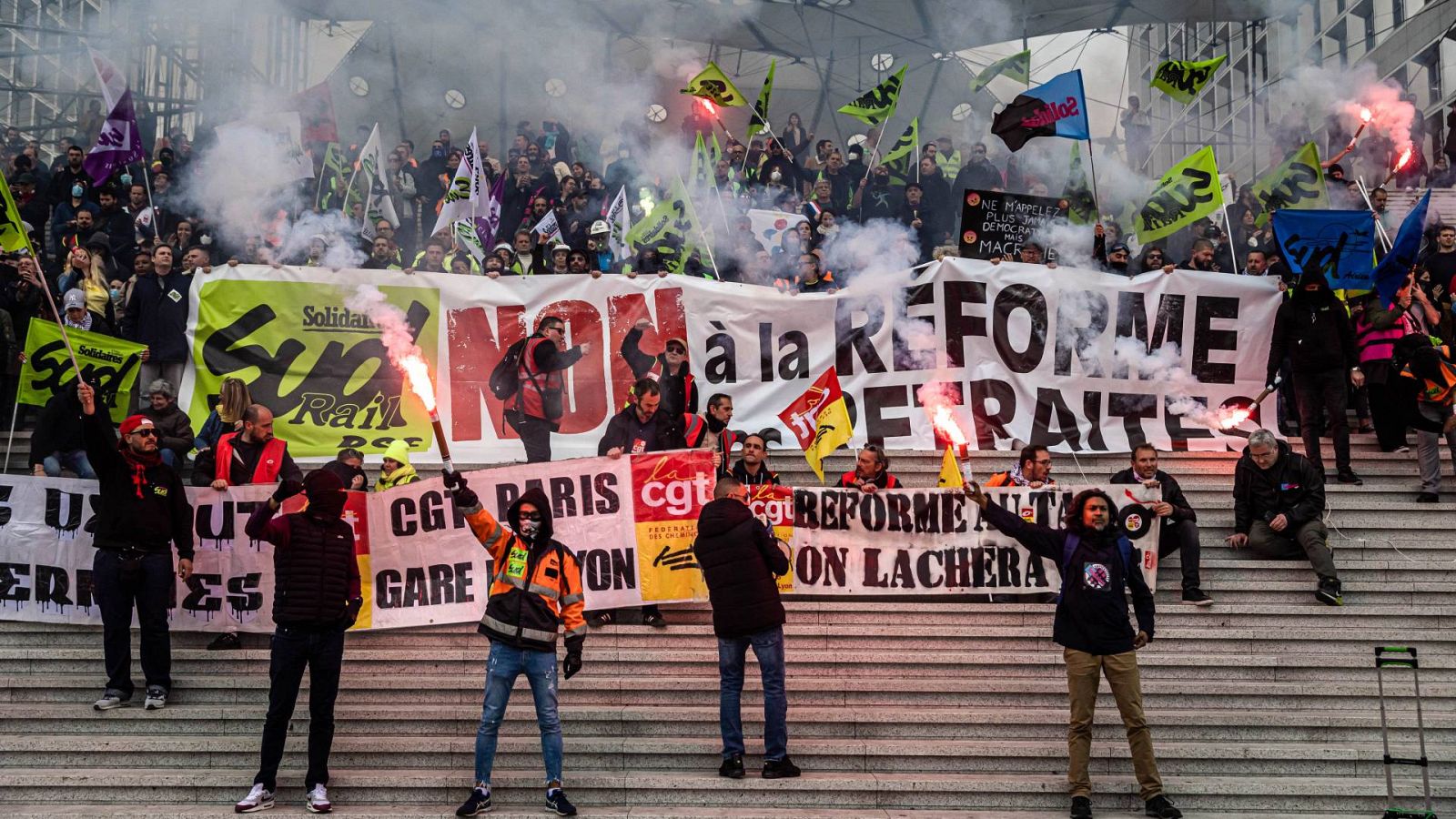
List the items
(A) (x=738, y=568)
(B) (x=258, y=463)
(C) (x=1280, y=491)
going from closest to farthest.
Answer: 1. (A) (x=738, y=568)
2. (B) (x=258, y=463)
3. (C) (x=1280, y=491)

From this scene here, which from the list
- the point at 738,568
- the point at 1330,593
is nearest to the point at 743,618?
the point at 738,568

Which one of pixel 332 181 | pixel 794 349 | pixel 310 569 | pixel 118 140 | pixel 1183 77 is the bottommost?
pixel 310 569

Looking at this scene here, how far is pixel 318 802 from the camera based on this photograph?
23.3 ft

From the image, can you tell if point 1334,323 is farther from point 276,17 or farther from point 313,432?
point 276,17

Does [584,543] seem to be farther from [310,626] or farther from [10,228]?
[10,228]

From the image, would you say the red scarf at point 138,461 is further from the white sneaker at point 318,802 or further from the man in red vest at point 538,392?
the man in red vest at point 538,392

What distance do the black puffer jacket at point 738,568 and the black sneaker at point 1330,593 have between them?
170 inches

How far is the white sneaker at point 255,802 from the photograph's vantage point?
7.08 metres

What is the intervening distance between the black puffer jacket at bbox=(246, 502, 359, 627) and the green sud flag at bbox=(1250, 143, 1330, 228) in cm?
1033

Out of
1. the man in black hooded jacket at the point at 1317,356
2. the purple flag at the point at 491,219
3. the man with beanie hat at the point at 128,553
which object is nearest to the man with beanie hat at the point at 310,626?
the man with beanie hat at the point at 128,553

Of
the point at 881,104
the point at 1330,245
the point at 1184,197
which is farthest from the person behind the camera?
the point at 881,104

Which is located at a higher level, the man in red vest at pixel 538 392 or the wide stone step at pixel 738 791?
the man in red vest at pixel 538 392

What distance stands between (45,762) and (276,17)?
17115 mm

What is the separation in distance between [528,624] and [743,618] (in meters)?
1.26
